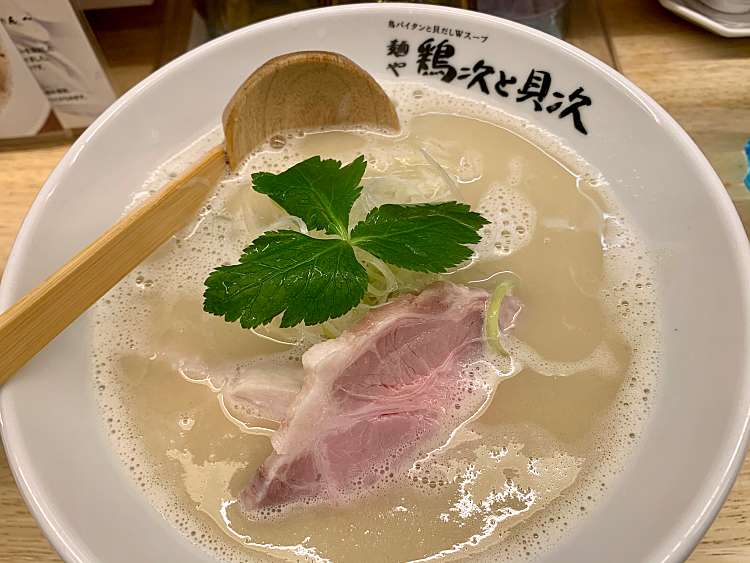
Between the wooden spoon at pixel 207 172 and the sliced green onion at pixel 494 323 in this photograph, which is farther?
the sliced green onion at pixel 494 323

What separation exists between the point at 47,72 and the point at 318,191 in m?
0.73

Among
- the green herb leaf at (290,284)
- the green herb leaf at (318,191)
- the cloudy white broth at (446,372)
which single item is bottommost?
the cloudy white broth at (446,372)

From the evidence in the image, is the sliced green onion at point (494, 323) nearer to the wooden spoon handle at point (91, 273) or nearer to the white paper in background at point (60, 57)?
the wooden spoon handle at point (91, 273)

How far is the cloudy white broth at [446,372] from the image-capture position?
0.90 metres

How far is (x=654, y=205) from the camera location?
3.66 feet

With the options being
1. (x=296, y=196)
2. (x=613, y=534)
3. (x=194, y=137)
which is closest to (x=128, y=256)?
(x=296, y=196)

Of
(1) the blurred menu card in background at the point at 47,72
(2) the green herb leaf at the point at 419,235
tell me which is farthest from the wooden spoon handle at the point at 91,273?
(1) the blurred menu card in background at the point at 47,72

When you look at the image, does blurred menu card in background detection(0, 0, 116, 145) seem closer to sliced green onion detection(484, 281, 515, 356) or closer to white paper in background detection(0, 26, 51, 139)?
white paper in background detection(0, 26, 51, 139)

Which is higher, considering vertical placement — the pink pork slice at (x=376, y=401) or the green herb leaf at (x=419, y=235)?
the green herb leaf at (x=419, y=235)

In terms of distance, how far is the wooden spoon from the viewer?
90cm

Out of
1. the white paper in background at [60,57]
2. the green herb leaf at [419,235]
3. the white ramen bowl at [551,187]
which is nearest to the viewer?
the white ramen bowl at [551,187]

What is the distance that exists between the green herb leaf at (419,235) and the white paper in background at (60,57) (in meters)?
0.75

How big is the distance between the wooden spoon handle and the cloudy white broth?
3.9 inches

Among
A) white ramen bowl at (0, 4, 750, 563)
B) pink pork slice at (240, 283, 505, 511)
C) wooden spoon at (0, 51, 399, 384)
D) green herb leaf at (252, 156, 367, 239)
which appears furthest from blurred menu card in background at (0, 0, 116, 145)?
pink pork slice at (240, 283, 505, 511)
